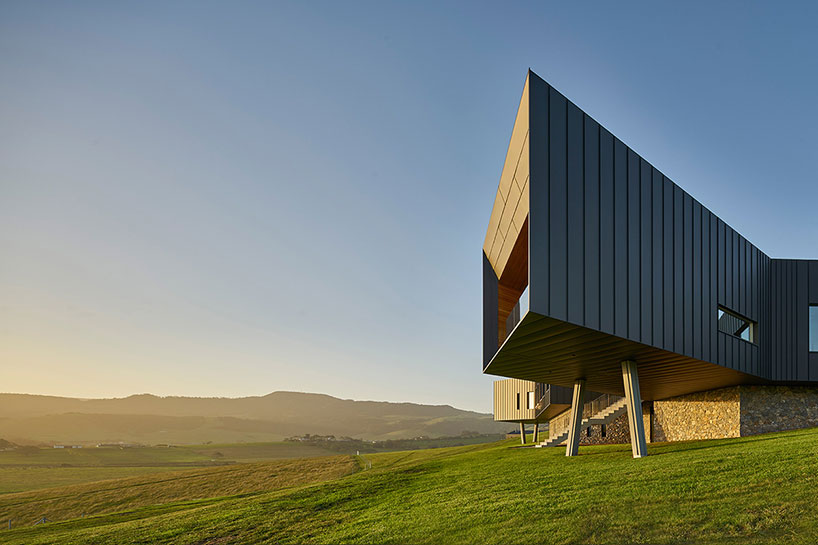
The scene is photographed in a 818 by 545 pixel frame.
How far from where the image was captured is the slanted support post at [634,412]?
51.1ft

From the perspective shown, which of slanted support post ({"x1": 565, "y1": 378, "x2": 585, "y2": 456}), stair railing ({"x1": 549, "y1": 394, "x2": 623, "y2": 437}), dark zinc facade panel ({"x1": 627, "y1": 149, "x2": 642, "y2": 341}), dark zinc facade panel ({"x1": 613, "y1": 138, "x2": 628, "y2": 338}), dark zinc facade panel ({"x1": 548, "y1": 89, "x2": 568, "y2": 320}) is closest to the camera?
dark zinc facade panel ({"x1": 548, "y1": 89, "x2": 568, "y2": 320})

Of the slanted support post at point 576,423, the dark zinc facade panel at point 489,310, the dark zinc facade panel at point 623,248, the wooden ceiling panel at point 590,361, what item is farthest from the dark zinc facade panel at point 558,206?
the dark zinc facade panel at point 489,310

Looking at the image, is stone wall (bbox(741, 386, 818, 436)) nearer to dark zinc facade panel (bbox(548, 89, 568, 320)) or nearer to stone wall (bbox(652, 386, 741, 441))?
stone wall (bbox(652, 386, 741, 441))

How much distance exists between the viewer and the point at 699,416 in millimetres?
23656

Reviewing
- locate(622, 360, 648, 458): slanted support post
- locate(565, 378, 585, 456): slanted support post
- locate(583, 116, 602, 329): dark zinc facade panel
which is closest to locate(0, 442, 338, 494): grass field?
locate(565, 378, 585, 456): slanted support post

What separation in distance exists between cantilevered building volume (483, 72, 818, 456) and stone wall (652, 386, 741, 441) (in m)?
0.08

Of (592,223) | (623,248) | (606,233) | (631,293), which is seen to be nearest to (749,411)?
(631,293)

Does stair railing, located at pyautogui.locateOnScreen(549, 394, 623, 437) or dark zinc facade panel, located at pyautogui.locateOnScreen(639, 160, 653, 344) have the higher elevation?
dark zinc facade panel, located at pyautogui.locateOnScreen(639, 160, 653, 344)

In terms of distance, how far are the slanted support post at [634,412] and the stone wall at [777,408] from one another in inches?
306

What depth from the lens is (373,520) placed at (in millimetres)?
10898

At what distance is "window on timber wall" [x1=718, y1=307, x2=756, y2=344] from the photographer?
17.8 metres

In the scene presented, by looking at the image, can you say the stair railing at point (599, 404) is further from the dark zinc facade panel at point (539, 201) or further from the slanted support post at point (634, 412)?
the dark zinc facade panel at point (539, 201)

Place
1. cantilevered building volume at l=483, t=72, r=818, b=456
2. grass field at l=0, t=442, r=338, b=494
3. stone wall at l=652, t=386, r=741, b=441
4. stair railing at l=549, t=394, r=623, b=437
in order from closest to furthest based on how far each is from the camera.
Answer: cantilevered building volume at l=483, t=72, r=818, b=456
stone wall at l=652, t=386, r=741, b=441
stair railing at l=549, t=394, r=623, b=437
grass field at l=0, t=442, r=338, b=494

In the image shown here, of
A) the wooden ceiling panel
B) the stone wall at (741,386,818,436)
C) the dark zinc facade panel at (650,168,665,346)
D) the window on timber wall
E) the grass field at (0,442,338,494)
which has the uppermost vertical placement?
the dark zinc facade panel at (650,168,665,346)
